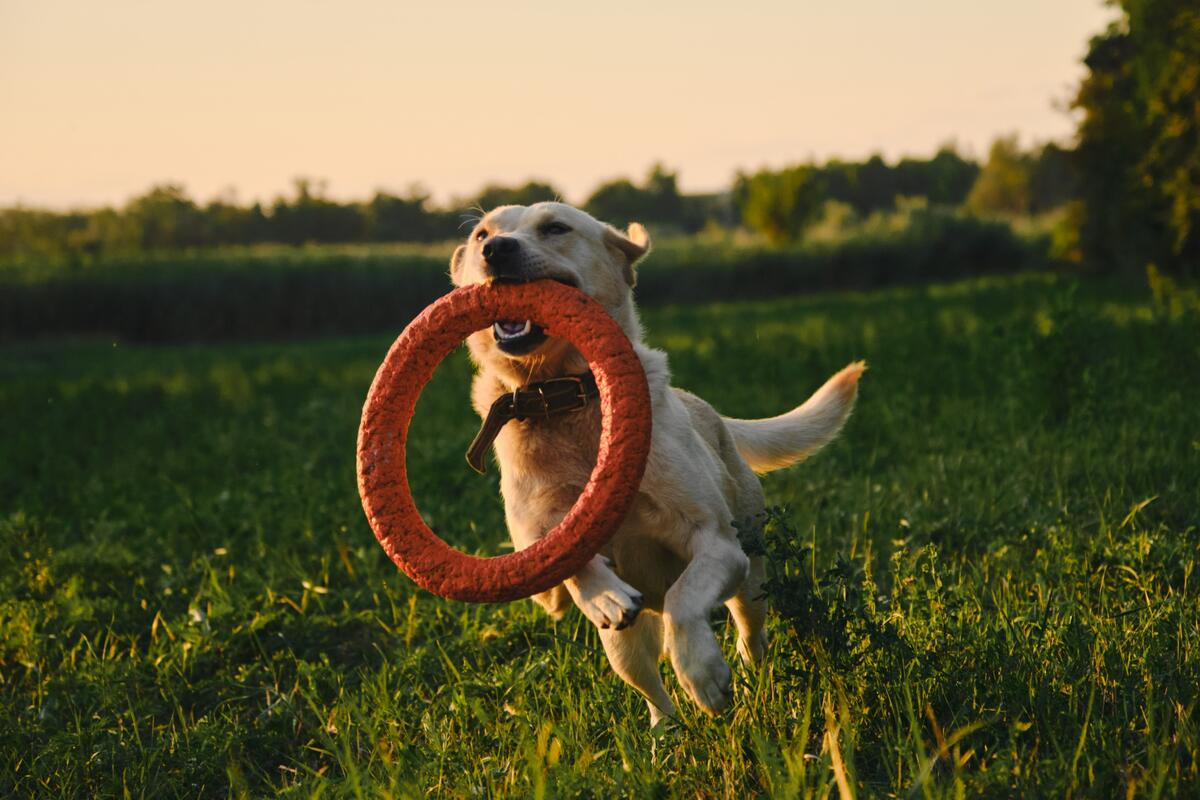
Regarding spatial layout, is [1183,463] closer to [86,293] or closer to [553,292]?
[553,292]

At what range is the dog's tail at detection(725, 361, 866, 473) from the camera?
4.53m

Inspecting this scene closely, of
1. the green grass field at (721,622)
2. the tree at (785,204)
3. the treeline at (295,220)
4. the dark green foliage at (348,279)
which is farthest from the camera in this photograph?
the tree at (785,204)

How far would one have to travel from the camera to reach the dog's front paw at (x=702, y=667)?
271 cm

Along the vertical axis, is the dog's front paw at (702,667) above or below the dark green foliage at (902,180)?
below

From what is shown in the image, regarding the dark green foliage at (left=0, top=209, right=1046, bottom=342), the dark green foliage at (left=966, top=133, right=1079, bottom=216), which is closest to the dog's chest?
the dark green foliage at (left=0, top=209, right=1046, bottom=342)

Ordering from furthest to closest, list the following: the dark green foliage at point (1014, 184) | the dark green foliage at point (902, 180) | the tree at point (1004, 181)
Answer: the dark green foliage at point (902, 180) → the tree at point (1004, 181) → the dark green foliage at point (1014, 184)

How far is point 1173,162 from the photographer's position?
47.4ft

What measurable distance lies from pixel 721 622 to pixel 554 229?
5.87 ft

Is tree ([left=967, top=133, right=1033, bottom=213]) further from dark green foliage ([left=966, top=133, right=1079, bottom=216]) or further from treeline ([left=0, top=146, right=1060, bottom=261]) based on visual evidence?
treeline ([left=0, top=146, right=1060, bottom=261])

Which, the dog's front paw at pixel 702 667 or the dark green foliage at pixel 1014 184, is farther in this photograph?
the dark green foliage at pixel 1014 184

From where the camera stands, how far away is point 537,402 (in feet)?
11.2

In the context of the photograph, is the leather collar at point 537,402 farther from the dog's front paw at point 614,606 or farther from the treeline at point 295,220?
the treeline at point 295,220

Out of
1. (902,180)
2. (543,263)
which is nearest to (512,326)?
(543,263)

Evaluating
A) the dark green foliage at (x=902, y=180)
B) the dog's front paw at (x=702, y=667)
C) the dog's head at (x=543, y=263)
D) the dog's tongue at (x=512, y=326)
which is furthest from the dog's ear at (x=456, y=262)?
the dark green foliage at (x=902, y=180)
